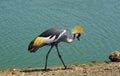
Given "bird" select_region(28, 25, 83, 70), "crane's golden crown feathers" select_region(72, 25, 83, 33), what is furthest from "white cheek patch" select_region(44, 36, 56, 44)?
"crane's golden crown feathers" select_region(72, 25, 83, 33)

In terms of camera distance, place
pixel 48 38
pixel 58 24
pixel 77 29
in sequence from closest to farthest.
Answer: pixel 48 38
pixel 77 29
pixel 58 24

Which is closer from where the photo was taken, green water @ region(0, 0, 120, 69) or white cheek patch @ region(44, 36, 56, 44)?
white cheek patch @ region(44, 36, 56, 44)

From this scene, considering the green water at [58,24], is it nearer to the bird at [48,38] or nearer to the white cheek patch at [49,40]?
the bird at [48,38]

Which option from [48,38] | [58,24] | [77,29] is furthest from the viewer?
[58,24]

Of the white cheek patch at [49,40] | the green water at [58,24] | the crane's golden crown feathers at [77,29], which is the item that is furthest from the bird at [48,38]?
the green water at [58,24]

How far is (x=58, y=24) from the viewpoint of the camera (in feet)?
63.9

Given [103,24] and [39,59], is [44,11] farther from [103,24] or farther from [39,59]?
[39,59]

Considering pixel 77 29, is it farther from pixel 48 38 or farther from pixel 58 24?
pixel 58 24

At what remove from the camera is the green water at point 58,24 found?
15109 mm

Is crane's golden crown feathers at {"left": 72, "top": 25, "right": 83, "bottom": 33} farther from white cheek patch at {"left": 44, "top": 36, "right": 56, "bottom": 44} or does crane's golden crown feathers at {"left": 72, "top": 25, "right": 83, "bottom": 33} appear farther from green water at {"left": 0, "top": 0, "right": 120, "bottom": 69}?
green water at {"left": 0, "top": 0, "right": 120, "bottom": 69}

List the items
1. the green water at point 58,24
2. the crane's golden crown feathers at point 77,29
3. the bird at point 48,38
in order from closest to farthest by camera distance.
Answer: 1. the bird at point 48,38
2. the crane's golden crown feathers at point 77,29
3. the green water at point 58,24

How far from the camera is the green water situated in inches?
595

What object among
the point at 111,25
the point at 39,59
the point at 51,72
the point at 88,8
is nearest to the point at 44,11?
the point at 88,8

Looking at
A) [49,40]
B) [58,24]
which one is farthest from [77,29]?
[58,24]
